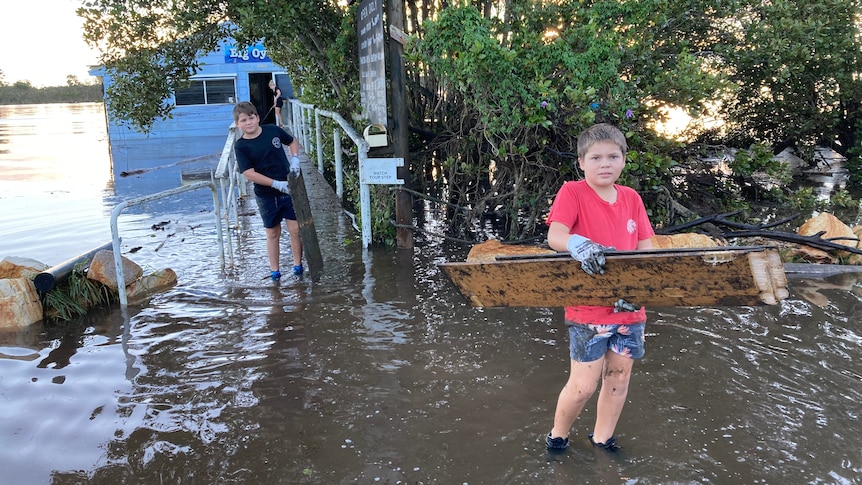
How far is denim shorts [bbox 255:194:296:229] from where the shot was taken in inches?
230

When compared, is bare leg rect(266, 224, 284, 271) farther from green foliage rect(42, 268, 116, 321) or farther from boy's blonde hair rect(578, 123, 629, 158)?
boy's blonde hair rect(578, 123, 629, 158)

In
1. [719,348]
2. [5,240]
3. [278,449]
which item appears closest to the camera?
[278,449]

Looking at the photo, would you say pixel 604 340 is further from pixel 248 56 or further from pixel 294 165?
pixel 248 56

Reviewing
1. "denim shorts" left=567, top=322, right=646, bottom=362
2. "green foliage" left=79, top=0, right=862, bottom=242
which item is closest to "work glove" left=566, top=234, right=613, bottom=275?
"denim shorts" left=567, top=322, right=646, bottom=362

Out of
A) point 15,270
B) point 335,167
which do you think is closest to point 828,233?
point 335,167

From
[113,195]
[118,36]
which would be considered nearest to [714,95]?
[118,36]

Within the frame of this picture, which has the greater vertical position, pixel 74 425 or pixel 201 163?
pixel 201 163

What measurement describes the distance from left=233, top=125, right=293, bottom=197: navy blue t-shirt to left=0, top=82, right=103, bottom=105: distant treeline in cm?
5540

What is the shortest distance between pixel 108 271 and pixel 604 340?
4341 mm

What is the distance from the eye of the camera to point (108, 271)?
214 inches

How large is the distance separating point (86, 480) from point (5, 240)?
616cm

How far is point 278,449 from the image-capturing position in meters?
3.15

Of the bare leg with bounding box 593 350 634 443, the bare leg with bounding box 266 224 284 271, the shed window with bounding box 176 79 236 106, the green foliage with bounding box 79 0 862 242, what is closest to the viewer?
the bare leg with bounding box 593 350 634 443

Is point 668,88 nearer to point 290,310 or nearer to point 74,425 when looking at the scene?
point 290,310
